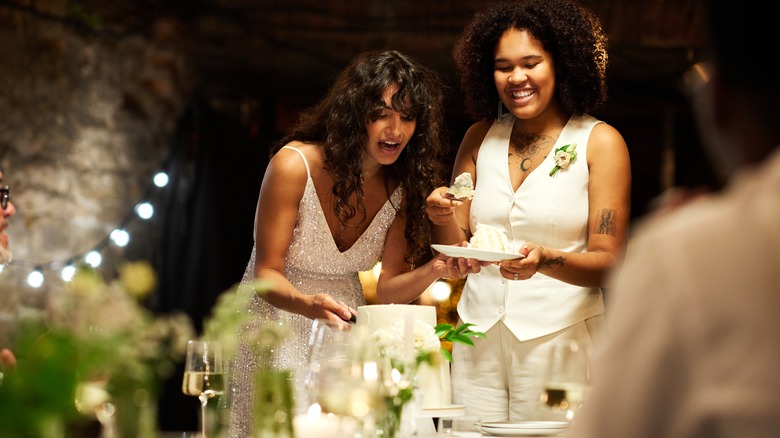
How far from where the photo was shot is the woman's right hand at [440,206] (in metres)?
2.88

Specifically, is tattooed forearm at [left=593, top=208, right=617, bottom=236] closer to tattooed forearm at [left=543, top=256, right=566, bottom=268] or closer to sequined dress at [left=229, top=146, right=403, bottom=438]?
tattooed forearm at [left=543, top=256, right=566, bottom=268]

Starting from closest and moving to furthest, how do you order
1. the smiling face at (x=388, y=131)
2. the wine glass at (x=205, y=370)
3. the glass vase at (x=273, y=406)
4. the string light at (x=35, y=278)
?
the glass vase at (x=273, y=406) < the wine glass at (x=205, y=370) < the smiling face at (x=388, y=131) < the string light at (x=35, y=278)

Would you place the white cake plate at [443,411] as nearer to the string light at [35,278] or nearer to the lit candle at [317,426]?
the lit candle at [317,426]

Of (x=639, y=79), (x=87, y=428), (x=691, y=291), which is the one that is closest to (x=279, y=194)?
(x=87, y=428)

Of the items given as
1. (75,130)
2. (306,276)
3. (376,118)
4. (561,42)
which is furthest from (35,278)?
(561,42)

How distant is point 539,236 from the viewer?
2912mm

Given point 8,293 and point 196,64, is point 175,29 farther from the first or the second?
point 8,293

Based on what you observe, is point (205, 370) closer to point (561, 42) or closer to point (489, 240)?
point (489, 240)

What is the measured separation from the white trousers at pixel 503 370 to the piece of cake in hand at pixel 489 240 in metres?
0.25

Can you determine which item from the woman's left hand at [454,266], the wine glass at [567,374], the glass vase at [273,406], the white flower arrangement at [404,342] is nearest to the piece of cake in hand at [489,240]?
the woman's left hand at [454,266]

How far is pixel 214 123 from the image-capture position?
5.26 meters

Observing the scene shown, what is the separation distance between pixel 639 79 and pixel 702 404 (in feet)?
16.5

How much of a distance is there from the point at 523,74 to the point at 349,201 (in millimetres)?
706

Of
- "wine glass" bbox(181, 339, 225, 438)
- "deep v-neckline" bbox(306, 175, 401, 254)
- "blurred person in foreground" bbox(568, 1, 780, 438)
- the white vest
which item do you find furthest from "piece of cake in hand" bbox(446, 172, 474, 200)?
"blurred person in foreground" bbox(568, 1, 780, 438)
